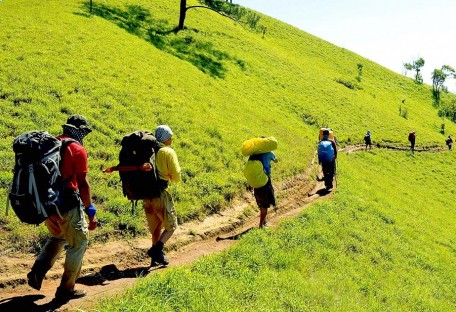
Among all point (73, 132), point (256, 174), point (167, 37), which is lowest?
point (256, 174)

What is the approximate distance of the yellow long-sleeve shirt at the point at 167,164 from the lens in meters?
7.80

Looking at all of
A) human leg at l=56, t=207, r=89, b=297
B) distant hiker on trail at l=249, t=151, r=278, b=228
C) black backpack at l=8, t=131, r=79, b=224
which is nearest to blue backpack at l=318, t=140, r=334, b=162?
distant hiker on trail at l=249, t=151, r=278, b=228

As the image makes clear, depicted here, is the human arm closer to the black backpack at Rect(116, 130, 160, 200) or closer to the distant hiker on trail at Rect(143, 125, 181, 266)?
the black backpack at Rect(116, 130, 160, 200)

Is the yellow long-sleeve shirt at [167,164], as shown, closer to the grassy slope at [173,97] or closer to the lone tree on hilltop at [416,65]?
the grassy slope at [173,97]

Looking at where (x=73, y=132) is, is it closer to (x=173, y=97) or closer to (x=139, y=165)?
(x=139, y=165)

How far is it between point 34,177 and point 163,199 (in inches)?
115

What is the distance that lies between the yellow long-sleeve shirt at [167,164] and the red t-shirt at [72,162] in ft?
6.34

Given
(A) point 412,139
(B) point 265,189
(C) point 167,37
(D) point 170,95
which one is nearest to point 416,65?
(A) point 412,139

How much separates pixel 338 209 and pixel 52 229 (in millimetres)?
10585

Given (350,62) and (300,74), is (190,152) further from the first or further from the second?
(350,62)

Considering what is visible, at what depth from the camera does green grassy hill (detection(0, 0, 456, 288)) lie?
1305 cm

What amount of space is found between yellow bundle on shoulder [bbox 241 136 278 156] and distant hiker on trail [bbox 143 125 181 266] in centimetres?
285

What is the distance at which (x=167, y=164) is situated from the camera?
7.84 metres

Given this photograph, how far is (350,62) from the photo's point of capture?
226ft
